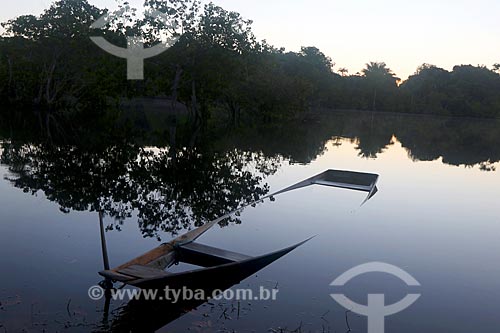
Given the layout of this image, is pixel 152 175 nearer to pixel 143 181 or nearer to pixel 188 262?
pixel 143 181

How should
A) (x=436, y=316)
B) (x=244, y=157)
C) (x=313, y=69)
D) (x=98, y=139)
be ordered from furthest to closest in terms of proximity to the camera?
(x=313, y=69) → (x=98, y=139) → (x=244, y=157) → (x=436, y=316)

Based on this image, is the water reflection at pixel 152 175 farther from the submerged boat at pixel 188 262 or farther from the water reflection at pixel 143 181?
the submerged boat at pixel 188 262

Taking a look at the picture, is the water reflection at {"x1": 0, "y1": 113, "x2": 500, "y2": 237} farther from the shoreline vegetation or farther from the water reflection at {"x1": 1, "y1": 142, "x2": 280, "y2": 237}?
the shoreline vegetation

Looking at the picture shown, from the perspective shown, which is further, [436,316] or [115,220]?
[115,220]

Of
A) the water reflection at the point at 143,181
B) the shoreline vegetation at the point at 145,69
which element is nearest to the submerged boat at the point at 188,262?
the water reflection at the point at 143,181

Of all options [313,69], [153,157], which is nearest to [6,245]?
[153,157]

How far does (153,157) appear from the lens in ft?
56.1

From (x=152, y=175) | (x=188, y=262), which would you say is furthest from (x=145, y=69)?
(x=188, y=262)

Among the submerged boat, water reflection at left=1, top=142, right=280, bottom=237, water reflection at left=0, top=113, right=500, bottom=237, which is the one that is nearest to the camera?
the submerged boat

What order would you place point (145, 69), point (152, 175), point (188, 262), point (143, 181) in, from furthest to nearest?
point (145, 69) < point (152, 175) < point (143, 181) < point (188, 262)

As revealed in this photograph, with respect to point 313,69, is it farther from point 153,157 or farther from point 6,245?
point 6,245

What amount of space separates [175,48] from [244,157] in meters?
21.3

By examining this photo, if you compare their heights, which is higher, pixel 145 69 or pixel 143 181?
pixel 145 69

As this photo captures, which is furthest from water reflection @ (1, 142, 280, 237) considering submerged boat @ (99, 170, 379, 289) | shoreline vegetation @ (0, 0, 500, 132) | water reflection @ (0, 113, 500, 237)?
shoreline vegetation @ (0, 0, 500, 132)
